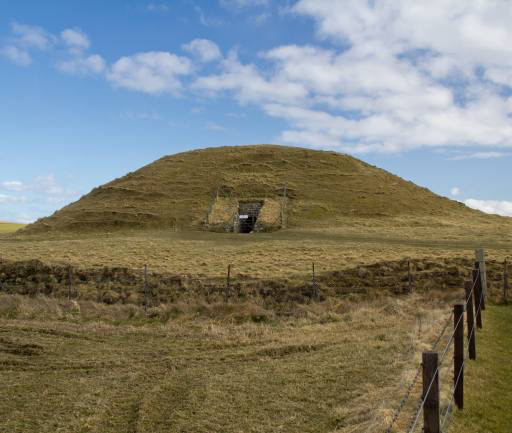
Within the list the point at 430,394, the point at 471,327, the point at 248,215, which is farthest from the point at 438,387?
the point at 248,215

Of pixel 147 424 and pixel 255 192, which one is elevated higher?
pixel 255 192

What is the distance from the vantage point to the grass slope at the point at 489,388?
7.73 m

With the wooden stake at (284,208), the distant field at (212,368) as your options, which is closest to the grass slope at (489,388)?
the distant field at (212,368)

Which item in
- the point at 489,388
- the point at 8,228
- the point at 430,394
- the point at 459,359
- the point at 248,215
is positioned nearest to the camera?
the point at 430,394

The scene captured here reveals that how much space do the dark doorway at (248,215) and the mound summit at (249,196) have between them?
11 centimetres

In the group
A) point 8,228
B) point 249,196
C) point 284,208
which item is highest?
point 249,196

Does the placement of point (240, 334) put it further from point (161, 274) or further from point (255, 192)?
point (255, 192)

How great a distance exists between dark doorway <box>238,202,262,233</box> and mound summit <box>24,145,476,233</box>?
106 mm

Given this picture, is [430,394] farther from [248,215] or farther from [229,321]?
[248,215]

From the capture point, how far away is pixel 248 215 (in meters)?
53.9

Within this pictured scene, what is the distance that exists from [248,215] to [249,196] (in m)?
4.16

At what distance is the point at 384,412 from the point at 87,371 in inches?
278

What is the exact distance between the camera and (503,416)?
806 cm

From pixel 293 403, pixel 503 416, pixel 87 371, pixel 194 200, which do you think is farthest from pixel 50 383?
pixel 194 200
